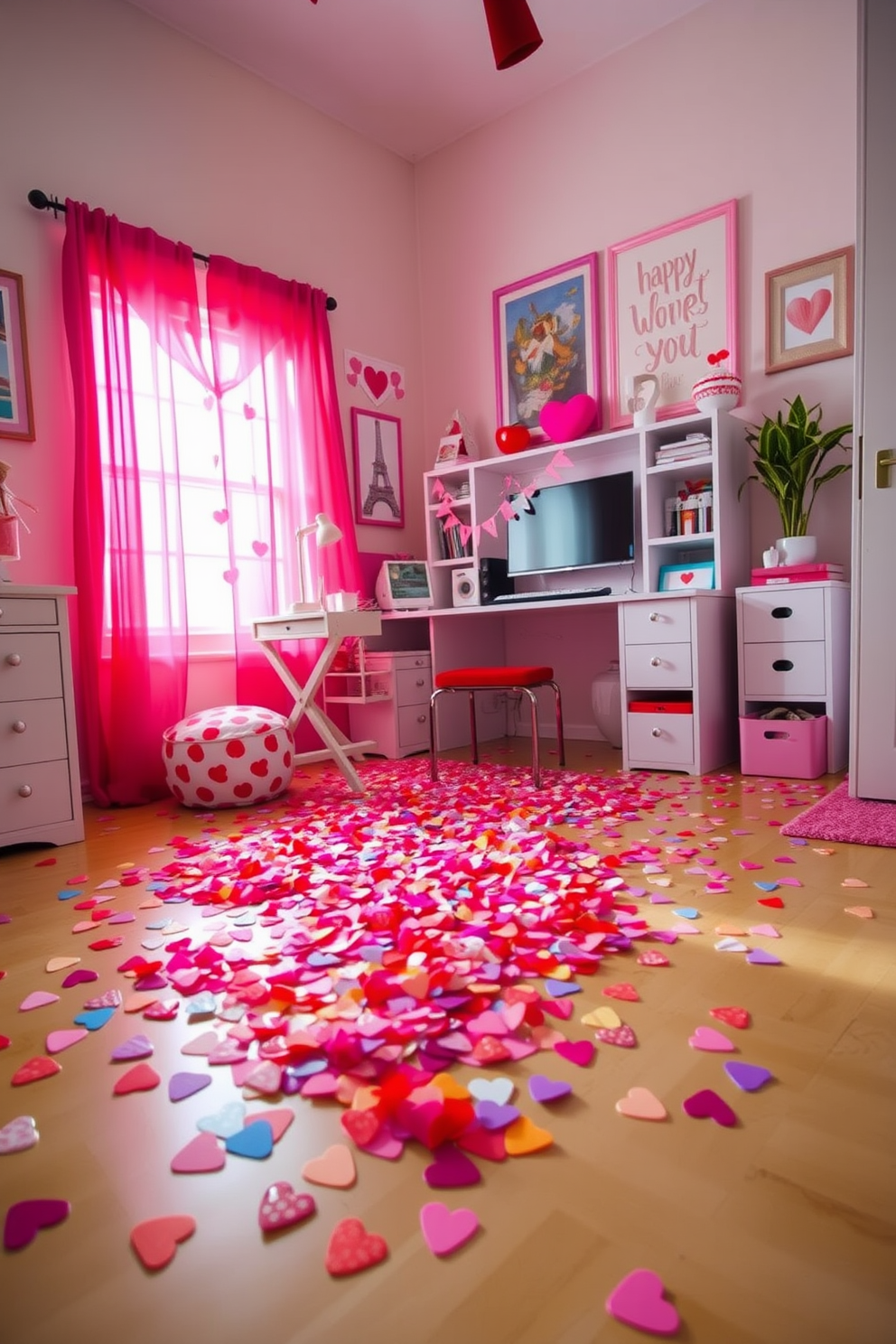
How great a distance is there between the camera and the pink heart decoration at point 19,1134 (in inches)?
38.3

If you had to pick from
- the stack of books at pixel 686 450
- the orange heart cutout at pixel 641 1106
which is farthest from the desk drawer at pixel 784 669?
the orange heart cutout at pixel 641 1106

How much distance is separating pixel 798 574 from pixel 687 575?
1.63ft

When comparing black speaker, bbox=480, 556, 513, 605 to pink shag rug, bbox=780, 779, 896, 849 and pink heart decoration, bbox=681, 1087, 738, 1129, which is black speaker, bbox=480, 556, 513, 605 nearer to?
pink shag rug, bbox=780, 779, 896, 849

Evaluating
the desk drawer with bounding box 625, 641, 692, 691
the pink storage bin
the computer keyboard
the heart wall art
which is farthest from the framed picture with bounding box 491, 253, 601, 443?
the pink storage bin

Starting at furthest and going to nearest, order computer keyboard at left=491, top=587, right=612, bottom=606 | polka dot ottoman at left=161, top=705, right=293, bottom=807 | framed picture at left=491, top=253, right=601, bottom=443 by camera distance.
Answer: framed picture at left=491, top=253, right=601, bottom=443 → computer keyboard at left=491, top=587, right=612, bottom=606 → polka dot ottoman at left=161, top=705, right=293, bottom=807

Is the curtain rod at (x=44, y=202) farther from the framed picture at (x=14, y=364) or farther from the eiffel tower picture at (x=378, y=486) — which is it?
the eiffel tower picture at (x=378, y=486)

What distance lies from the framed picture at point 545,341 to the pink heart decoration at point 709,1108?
3441 mm

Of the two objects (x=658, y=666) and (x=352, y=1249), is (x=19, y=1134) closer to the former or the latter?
(x=352, y=1249)

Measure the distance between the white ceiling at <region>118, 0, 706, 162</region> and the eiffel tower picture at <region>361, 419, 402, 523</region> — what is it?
1.61m

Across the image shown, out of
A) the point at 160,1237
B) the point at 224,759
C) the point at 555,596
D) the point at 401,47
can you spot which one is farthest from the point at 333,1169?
the point at 401,47

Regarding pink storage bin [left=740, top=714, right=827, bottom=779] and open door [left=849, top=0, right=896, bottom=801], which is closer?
open door [left=849, top=0, right=896, bottom=801]

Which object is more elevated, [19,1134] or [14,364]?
[14,364]

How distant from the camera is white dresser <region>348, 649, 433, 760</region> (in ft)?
12.5

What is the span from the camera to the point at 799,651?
294 centimetres
